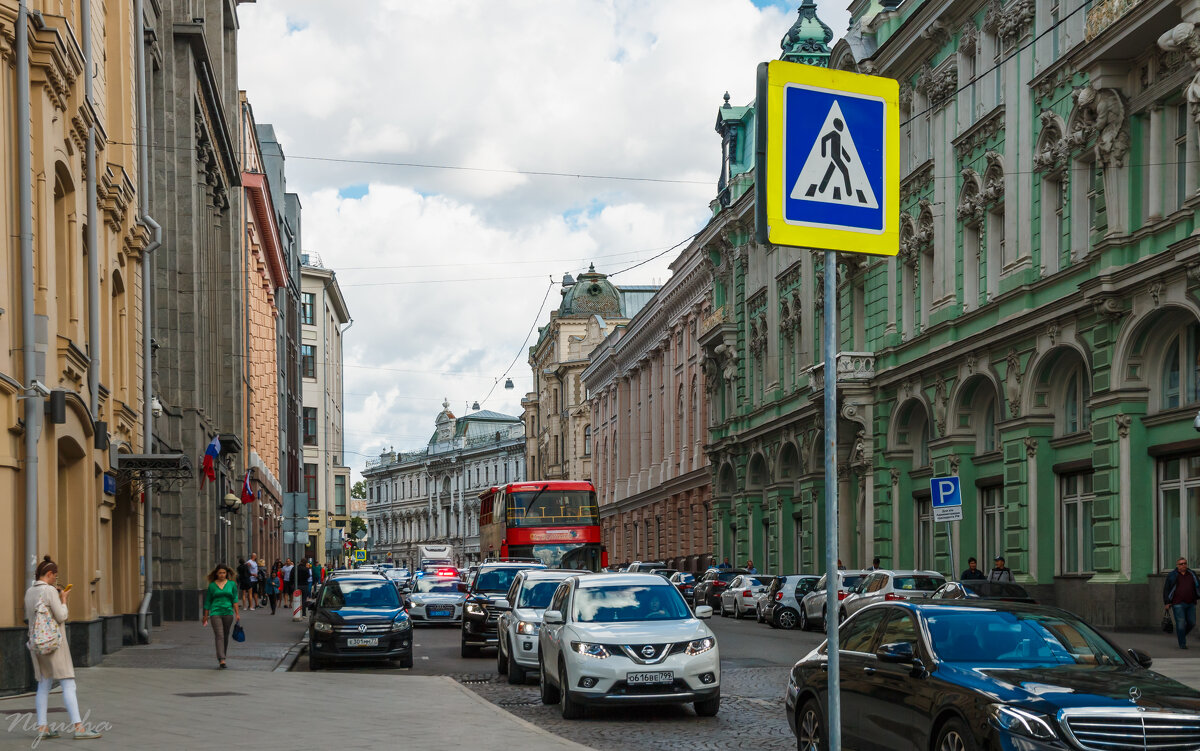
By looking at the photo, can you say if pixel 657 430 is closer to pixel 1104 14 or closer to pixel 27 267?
pixel 1104 14

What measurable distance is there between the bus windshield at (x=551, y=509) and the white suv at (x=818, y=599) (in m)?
8.22

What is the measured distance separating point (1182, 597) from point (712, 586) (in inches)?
982

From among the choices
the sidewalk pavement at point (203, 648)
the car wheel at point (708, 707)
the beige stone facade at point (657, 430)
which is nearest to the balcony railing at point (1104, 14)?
the car wheel at point (708, 707)

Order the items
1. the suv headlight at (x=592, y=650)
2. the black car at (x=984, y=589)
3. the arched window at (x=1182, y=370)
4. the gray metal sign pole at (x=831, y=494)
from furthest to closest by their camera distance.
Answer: the arched window at (x=1182, y=370) < the black car at (x=984, y=589) < the suv headlight at (x=592, y=650) < the gray metal sign pole at (x=831, y=494)

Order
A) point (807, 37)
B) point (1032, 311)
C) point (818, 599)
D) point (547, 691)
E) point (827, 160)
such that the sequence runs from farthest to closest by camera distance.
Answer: point (807, 37) < point (818, 599) < point (1032, 311) < point (547, 691) < point (827, 160)

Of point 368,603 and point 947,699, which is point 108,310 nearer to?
point 368,603

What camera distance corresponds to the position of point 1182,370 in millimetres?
28656

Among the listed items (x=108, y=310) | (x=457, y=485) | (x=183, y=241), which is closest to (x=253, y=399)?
(x=183, y=241)

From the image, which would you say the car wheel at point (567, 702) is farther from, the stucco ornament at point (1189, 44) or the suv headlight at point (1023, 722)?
the stucco ornament at point (1189, 44)

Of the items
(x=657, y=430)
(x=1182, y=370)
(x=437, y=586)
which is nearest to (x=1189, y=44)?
(x=1182, y=370)

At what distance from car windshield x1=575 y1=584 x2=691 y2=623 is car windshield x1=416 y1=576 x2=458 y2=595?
70.3ft

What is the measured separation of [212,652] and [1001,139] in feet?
70.3

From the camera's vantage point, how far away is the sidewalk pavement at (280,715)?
13578 millimetres

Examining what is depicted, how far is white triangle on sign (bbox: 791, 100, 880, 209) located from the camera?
6391mm
